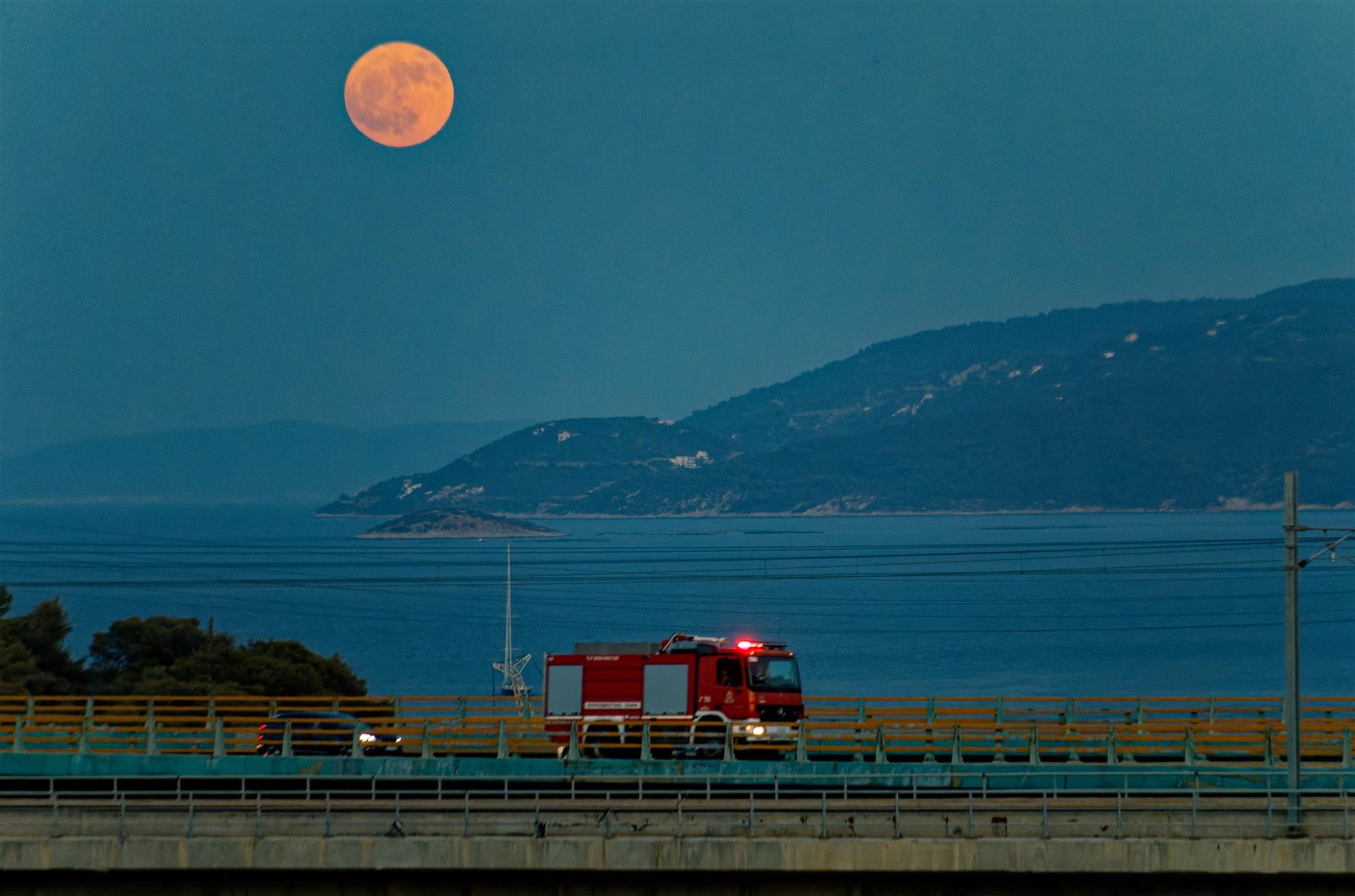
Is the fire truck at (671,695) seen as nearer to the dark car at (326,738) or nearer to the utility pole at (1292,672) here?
the dark car at (326,738)

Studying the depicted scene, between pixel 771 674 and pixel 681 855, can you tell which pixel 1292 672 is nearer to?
pixel 681 855

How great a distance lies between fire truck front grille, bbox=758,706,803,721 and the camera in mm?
39562

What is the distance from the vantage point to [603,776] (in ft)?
105

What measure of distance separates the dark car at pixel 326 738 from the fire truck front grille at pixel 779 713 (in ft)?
30.1

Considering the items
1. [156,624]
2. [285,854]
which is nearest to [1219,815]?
[285,854]

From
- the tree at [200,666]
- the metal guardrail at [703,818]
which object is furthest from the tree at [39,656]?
the metal guardrail at [703,818]

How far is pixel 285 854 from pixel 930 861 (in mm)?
10633

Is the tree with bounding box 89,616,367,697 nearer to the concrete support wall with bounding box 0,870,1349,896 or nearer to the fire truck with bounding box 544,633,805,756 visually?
the fire truck with bounding box 544,633,805,756

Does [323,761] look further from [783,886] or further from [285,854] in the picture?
[783,886]

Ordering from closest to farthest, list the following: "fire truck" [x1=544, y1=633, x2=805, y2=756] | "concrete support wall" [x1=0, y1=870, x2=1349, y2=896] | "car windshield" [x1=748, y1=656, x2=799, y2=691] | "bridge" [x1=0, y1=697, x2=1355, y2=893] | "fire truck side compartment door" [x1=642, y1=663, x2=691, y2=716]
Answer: "bridge" [x1=0, y1=697, x2=1355, y2=893], "concrete support wall" [x1=0, y1=870, x2=1349, y2=896], "fire truck" [x1=544, y1=633, x2=805, y2=756], "fire truck side compartment door" [x1=642, y1=663, x2=691, y2=716], "car windshield" [x1=748, y1=656, x2=799, y2=691]

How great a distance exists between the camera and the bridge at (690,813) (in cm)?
2548

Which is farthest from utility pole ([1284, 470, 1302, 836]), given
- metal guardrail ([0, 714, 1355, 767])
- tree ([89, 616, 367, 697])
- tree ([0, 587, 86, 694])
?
tree ([0, 587, 86, 694])

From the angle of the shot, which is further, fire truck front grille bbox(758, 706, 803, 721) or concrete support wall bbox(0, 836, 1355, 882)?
fire truck front grille bbox(758, 706, 803, 721)

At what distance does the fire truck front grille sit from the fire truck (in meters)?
0.02
